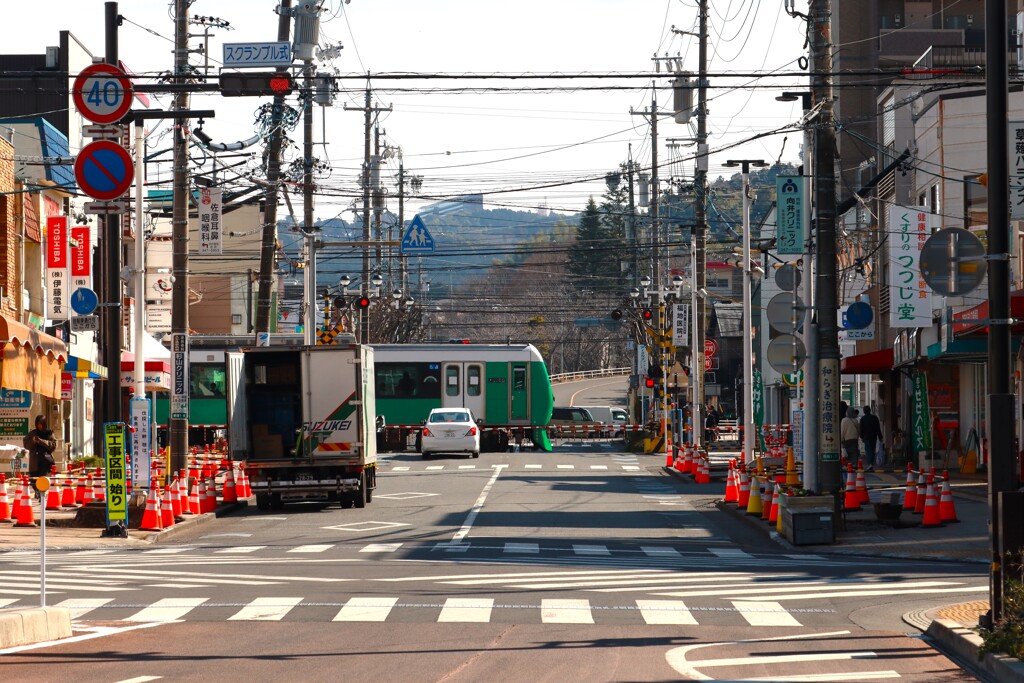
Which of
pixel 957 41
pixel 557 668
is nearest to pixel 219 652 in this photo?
pixel 557 668

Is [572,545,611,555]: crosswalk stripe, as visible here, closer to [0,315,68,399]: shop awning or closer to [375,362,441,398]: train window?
[0,315,68,399]: shop awning

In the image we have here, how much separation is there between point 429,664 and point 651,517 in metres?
16.1

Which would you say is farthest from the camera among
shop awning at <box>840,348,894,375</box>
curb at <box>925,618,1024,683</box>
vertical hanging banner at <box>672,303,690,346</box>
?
vertical hanging banner at <box>672,303,690,346</box>

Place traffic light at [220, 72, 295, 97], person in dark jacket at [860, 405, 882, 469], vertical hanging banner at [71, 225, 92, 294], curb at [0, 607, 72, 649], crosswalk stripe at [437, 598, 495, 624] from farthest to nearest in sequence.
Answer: person in dark jacket at [860, 405, 882, 469] < vertical hanging banner at [71, 225, 92, 294] < traffic light at [220, 72, 295, 97] < crosswalk stripe at [437, 598, 495, 624] < curb at [0, 607, 72, 649]

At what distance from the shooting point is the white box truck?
2783 centimetres

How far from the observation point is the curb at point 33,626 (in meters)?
11.3

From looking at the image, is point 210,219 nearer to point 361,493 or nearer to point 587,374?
point 361,493

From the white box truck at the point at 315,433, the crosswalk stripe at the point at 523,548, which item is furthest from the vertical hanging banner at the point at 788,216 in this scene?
the crosswalk stripe at the point at 523,548

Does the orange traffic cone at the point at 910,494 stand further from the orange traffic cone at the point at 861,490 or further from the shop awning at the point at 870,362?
the shop awning at the point at 870,362

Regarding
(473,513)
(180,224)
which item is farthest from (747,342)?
(180,224)

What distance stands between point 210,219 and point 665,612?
85.3 ft

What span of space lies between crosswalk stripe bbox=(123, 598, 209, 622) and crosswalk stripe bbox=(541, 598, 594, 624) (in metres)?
3.50

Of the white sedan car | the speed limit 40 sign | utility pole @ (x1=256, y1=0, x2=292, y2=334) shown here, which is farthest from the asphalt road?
the white sedan car

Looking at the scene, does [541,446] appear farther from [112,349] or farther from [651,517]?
[112,349]
